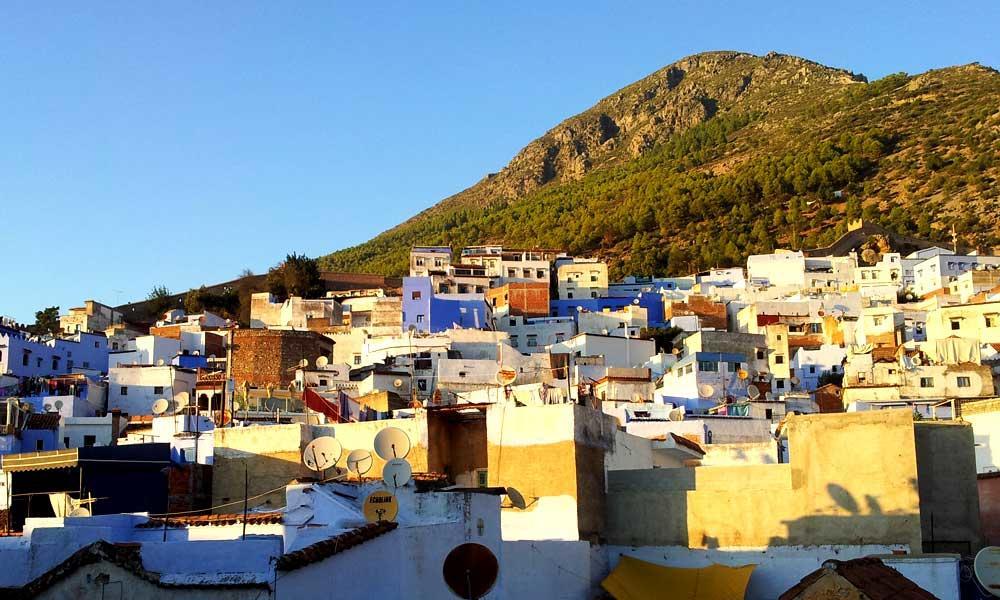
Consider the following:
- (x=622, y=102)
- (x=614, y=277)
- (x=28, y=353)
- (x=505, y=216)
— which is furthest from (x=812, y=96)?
(x=28, y=353)

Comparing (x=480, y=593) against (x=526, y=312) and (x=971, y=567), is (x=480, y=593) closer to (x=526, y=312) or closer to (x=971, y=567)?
(x=971, y=567)

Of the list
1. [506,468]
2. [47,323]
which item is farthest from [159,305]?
[506,468]

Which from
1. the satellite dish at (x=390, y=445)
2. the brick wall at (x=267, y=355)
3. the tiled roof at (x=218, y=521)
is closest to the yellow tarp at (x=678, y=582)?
the satellite dish at (x=390, y=445)

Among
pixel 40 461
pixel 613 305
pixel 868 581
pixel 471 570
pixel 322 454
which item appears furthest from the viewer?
pixel 613 305

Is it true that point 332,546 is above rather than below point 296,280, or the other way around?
below

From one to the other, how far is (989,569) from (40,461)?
1783 centimetres

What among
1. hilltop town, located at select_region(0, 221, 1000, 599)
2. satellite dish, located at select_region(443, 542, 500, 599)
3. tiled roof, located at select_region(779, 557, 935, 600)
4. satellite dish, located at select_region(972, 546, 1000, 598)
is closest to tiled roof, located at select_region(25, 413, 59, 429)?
hilltop town, located at select_region(0, 221, 1000, 599)

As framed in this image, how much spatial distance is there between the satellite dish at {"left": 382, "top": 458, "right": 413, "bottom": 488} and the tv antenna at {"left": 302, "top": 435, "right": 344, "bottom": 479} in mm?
2487

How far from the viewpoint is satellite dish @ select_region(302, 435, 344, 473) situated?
18.7m

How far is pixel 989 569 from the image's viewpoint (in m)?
15.4

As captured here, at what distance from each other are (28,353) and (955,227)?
206 feet

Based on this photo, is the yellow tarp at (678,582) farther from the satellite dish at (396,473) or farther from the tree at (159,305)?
the tree at (159,305)

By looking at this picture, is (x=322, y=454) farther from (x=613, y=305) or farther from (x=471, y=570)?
(x=613, y=305)

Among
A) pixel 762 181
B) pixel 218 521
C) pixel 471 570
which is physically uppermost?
pixel 762 181
